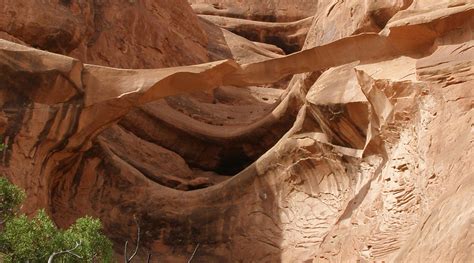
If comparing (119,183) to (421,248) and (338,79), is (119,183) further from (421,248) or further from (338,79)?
(421,248)

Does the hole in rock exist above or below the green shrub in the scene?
above

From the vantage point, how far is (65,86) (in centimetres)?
1203

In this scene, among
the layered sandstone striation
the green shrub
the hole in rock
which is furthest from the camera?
the hole in rock

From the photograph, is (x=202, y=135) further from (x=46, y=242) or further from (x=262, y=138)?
(x=46, y=242)

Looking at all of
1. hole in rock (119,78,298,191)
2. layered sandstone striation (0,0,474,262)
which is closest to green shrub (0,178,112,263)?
layered sandstone striation (0,0,474,262)

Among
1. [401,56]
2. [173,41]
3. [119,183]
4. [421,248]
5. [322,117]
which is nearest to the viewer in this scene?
[421,248]

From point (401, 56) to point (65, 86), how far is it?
3.92 meters

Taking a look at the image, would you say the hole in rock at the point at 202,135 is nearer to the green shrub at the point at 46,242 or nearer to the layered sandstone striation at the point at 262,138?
the layered sandstone striation at the point at 262,138

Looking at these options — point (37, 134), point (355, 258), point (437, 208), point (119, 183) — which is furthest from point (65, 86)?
point (437, 208)

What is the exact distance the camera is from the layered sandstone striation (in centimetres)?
1007

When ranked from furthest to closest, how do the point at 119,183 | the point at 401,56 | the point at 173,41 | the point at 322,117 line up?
the point at 173,41 → the point at 119,183 → the point at 322,117 → the point at 401,56

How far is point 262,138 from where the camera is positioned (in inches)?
630

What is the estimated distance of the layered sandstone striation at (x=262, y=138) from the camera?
10.1 meters

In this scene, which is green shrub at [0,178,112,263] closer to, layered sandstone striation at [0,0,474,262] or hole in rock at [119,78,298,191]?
layered sandstone striation at [0,0,474,262]
